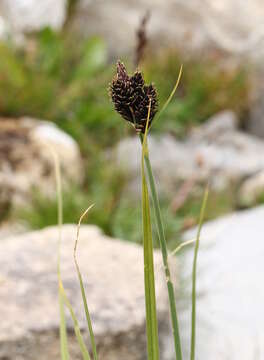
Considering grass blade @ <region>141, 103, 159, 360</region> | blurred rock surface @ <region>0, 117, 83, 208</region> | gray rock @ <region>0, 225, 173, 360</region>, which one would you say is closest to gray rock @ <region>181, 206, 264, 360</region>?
gray rock @ <region>0, 225, 173, 360</region>

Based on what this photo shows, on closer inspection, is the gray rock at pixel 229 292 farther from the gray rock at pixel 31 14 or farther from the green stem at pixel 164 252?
the gray rock at pixel 31 14

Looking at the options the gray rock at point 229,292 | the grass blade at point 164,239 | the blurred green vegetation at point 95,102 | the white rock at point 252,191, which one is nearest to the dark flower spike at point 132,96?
the grass blade at point 164,239

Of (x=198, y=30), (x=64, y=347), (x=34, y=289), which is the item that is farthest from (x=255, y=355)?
(x=198, y=30)

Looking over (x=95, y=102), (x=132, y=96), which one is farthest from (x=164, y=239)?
(x=95, y=102)

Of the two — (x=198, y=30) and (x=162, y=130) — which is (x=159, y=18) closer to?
(x=198, y=30)

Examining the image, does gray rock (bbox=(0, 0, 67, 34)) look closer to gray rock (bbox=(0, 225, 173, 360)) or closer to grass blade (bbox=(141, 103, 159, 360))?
gray rock (bbox=(0, 225, 173, 360))

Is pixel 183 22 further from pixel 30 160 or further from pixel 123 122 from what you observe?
pixel 30 160
